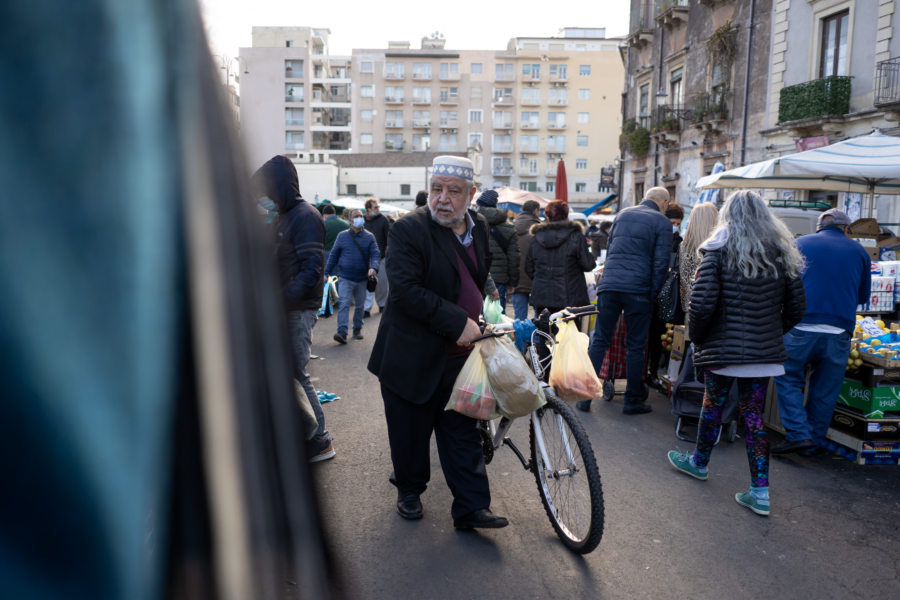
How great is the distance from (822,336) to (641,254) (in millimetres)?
1649

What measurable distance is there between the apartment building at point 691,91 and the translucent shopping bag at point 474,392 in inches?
895

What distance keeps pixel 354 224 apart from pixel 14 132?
9371 mm

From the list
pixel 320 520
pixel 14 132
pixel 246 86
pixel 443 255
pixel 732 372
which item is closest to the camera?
pixel 14 132

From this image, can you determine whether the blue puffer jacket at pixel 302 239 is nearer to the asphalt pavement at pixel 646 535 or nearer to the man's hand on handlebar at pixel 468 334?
the asphalt pavement at pixel 646 535

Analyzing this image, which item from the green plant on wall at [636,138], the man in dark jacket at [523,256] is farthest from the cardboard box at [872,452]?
the green plant on wall at [636,138]

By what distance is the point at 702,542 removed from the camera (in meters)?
3.75

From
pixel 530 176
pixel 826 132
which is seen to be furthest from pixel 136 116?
pixel 530 176

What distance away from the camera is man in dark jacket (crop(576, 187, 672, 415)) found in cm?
629

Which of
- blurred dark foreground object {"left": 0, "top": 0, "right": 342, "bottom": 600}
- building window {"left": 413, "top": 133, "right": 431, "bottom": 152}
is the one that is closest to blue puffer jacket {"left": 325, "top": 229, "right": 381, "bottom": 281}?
blurred dark foreground object {"left": 0, "top": 0, "right": 342, "bottom": 600}

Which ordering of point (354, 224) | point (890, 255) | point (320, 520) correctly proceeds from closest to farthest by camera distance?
1. point (320, 520)
2. point (890, 255)
3. point (354, 224)

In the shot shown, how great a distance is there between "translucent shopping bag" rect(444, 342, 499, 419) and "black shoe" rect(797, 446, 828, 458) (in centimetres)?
301

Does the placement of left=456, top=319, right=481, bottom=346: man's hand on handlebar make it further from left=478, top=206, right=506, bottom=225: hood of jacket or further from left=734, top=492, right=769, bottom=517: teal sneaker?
left=478, top=206, right=506, bottom=225: hood of jacket

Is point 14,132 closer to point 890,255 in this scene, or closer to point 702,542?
point 702,542

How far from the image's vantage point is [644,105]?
3372 centimetres
